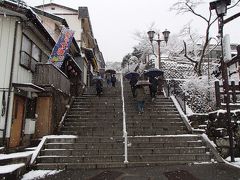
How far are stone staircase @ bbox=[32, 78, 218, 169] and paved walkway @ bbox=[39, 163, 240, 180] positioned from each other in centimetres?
69

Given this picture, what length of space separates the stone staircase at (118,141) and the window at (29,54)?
151 inches

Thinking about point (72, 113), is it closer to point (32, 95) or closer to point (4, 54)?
point (32, 95)

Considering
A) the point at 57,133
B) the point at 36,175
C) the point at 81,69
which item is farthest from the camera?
the point at 81,69

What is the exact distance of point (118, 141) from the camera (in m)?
11.9

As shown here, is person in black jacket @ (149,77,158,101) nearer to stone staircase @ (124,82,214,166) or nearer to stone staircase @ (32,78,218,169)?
stone staircase @ (32,78,218,169)

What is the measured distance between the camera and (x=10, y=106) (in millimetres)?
11461

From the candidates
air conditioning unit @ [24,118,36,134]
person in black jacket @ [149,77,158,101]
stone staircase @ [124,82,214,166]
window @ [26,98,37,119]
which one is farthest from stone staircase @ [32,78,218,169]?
window @ [26,98,37,119]

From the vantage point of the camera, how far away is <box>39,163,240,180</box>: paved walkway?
8078 millimetres

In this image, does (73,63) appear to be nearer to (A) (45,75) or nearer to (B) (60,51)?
(B) (60,51)

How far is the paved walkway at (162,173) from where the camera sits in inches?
318

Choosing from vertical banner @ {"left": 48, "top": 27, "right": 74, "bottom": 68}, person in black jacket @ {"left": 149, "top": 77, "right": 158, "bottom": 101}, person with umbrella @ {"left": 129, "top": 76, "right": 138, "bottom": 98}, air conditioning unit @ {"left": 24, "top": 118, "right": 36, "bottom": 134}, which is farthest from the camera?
person with umbrella @ {"left": 129, "top": 76, "right": 138, "bottom": 98}

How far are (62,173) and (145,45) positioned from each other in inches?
1409

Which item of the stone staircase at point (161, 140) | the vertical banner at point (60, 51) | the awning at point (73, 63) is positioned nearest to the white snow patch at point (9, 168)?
the stone staircase at point (161, 140)

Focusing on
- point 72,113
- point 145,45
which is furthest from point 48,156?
point 145,45
